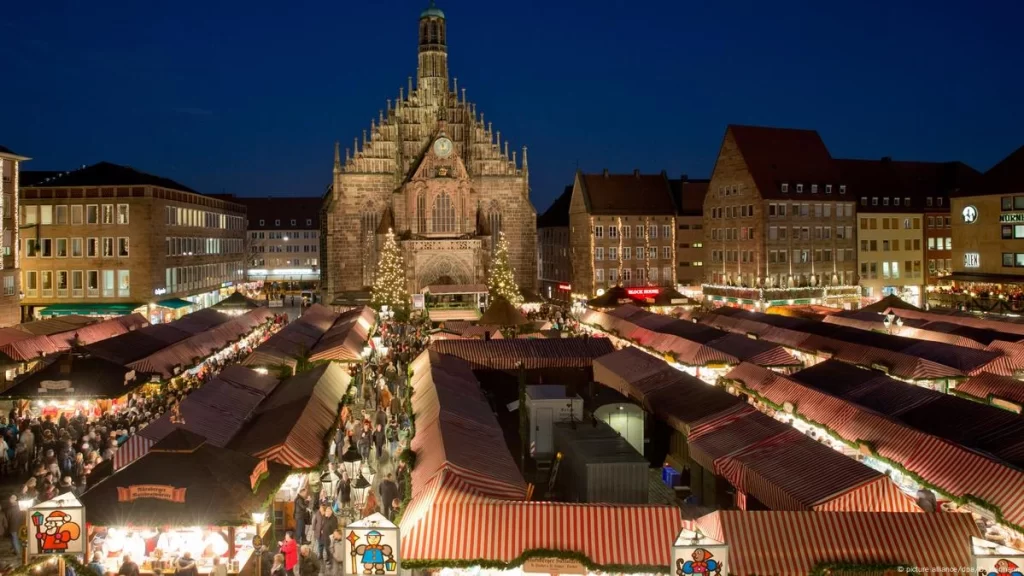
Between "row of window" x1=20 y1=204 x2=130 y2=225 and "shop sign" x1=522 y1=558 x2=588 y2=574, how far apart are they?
150ft

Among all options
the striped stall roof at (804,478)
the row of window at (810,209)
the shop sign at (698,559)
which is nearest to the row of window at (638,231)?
the row of window at (810,209)

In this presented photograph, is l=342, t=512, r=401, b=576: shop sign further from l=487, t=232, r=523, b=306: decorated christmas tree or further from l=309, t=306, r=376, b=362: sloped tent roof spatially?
l=487, t=232, r=523, b=306: decorated christmas tree

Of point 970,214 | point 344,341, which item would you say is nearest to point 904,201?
point 970,214

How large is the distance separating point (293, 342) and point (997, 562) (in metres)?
25.2

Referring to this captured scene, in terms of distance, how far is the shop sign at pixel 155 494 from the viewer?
42.6ft

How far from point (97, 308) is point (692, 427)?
41.6m

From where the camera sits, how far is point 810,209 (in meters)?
58.9

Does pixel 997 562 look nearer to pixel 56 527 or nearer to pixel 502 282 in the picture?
pixel 56 527

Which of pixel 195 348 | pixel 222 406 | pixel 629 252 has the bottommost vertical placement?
pixel 222 406

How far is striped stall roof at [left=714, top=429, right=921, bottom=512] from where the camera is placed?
44.6 feet

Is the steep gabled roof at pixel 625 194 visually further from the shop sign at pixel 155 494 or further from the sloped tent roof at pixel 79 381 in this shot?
the shop sign at pixel 155 494

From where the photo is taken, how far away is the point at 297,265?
105m

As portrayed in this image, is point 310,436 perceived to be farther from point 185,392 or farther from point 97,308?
point 97,308

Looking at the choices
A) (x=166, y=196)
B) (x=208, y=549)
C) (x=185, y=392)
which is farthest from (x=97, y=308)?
(x=208, y=549)
